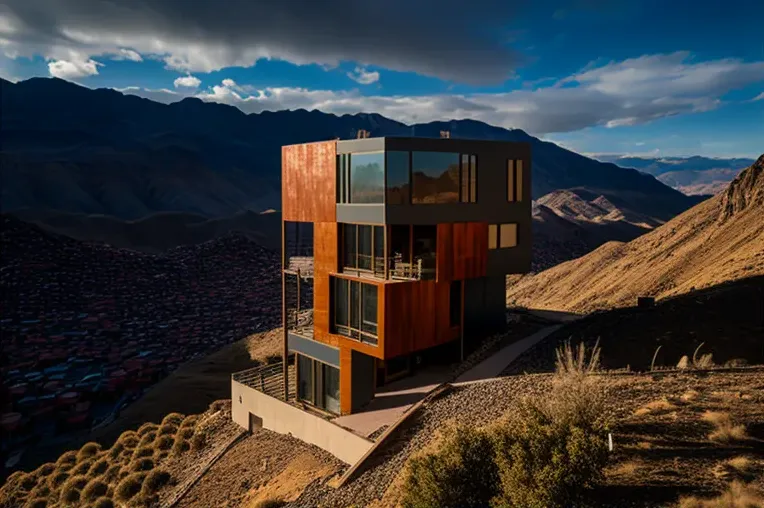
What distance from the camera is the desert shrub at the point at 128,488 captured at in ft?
59.6

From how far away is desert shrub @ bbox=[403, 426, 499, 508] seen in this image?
877 centimetres

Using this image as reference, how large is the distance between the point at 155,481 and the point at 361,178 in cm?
1232

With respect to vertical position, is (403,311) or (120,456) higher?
(403,311)

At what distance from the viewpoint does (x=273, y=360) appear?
115 ft

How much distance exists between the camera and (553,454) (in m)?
8.09

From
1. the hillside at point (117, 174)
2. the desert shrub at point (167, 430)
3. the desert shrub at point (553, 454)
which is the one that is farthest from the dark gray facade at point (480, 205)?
the hillside at point (117, 174)

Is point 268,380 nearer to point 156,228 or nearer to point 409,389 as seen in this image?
point 409,389

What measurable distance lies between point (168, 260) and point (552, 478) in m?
70.6

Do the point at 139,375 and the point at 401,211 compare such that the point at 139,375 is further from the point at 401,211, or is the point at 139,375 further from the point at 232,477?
the point at 401,211

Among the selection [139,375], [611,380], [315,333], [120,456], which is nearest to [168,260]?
[139,375]

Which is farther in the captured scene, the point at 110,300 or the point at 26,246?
the point at 26,246

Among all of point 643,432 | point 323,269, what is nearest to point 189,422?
point 323,269

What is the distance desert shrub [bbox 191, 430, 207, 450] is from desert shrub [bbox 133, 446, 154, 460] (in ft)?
6.90

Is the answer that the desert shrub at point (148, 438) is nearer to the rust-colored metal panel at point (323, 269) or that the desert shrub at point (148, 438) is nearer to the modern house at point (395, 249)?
the modern house at point (395, 249)
